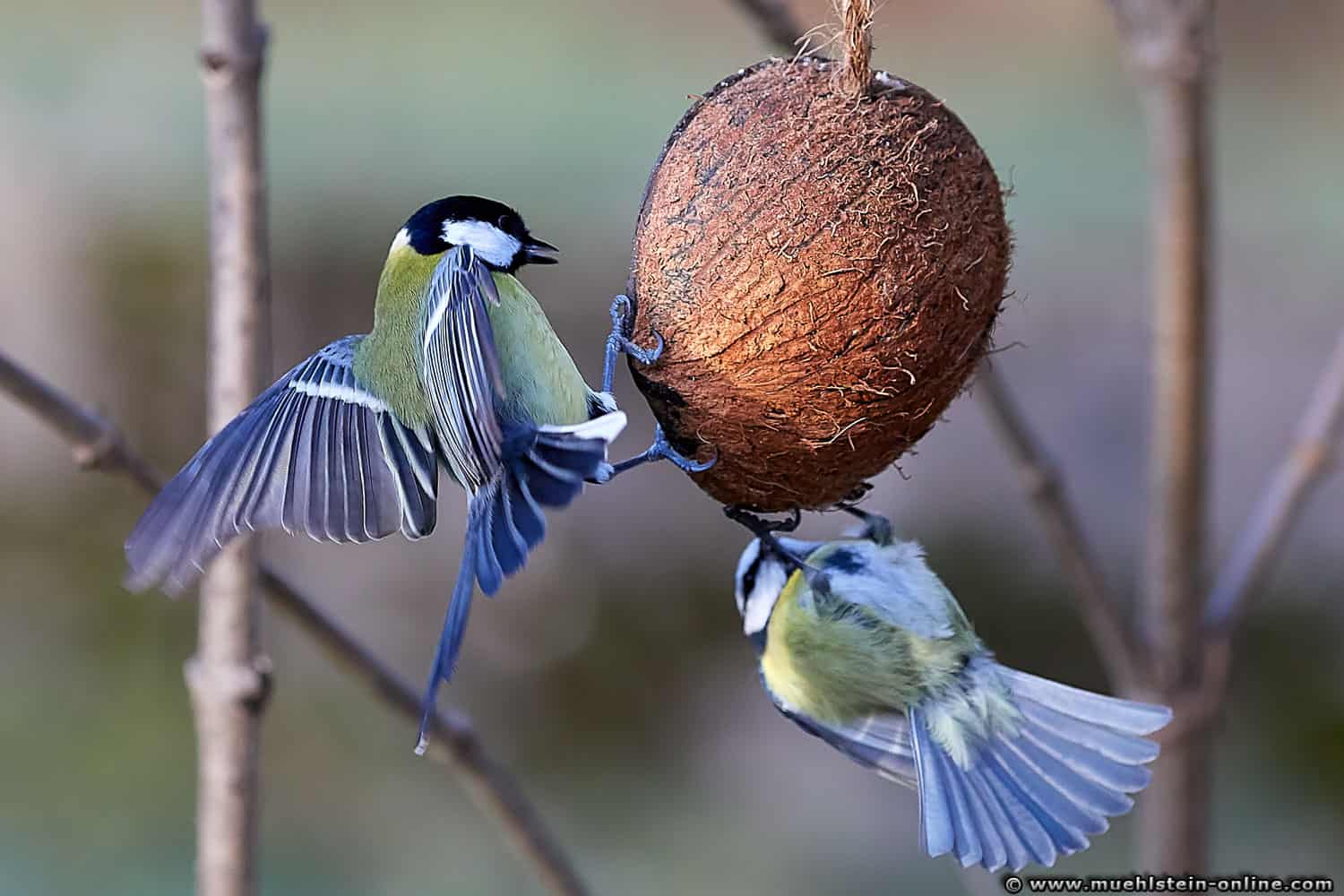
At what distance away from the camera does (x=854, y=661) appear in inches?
81.2

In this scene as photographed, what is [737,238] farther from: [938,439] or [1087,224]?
[1087,224]

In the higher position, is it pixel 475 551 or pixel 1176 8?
pixel 1176 8

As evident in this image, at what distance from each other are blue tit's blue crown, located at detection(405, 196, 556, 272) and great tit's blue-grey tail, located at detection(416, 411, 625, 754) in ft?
0.89

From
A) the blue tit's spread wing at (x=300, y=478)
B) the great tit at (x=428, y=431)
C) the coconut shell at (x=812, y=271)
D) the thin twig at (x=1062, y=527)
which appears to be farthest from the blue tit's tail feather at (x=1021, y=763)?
the blue tit's spread wing at (x=300, y=478)

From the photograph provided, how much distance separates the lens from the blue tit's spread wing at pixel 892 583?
2016 mm

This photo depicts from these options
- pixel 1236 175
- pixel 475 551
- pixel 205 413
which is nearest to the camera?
pixel 475 551

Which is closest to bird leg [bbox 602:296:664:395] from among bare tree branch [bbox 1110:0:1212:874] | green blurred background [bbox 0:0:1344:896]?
bare tree branch [bbox 1110:0:1212:874]

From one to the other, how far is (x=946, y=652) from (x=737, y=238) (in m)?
0.79

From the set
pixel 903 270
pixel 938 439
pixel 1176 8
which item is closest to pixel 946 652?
pixel 903 270

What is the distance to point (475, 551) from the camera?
153 cm

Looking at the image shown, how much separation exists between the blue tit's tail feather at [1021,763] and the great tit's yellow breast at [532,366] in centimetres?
71

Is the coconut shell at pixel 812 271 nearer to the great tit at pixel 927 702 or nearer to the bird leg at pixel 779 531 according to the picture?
the bird leg at pixel 779 531

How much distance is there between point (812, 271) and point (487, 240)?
454 mm

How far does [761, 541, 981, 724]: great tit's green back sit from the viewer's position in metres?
2.05
